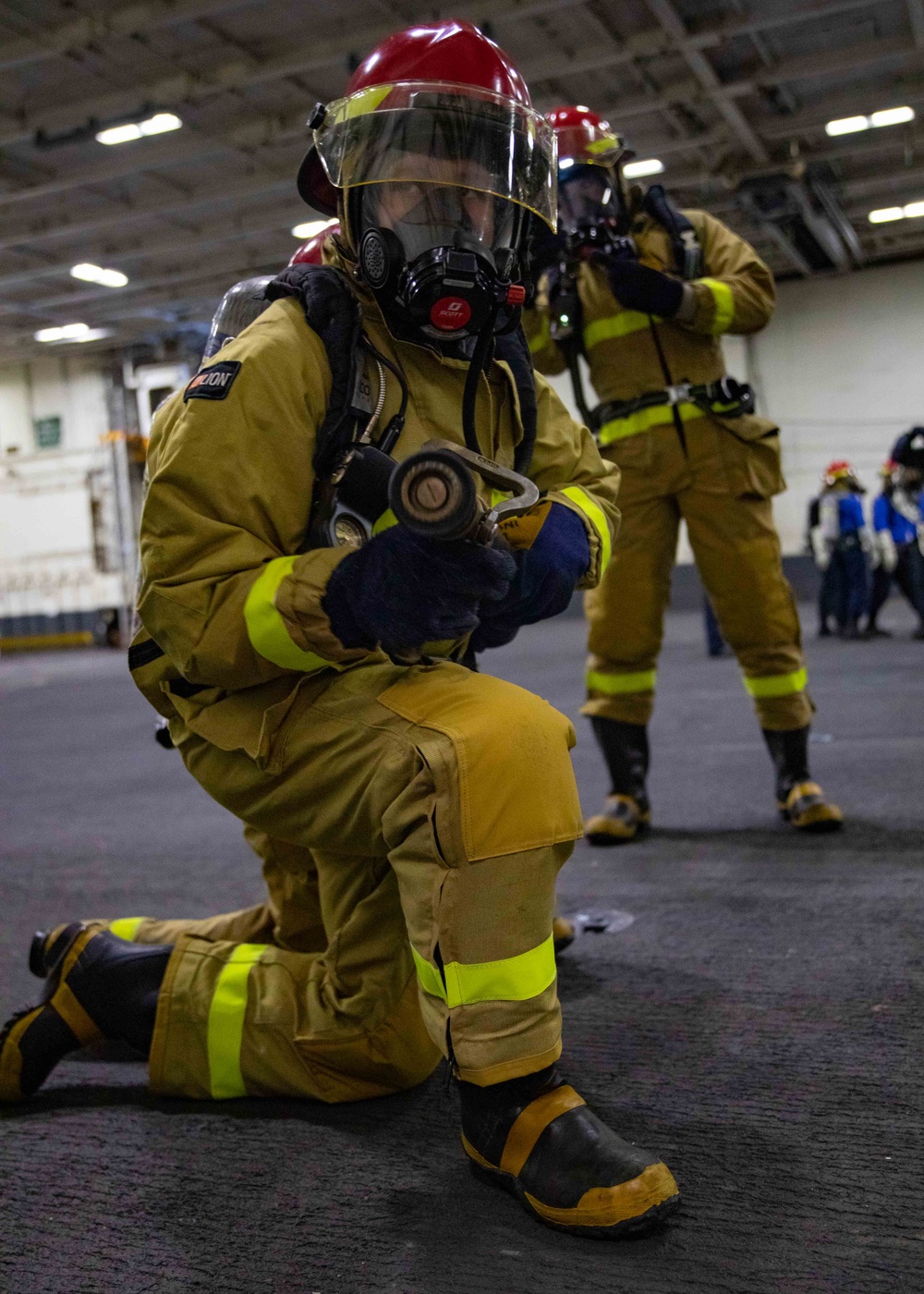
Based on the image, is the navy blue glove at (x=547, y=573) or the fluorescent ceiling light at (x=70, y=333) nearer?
the navy blue glove at (x=547, y=573)

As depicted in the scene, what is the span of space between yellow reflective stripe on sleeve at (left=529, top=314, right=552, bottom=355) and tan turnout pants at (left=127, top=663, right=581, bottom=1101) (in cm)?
177

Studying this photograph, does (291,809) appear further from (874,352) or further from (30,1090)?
(874,352)

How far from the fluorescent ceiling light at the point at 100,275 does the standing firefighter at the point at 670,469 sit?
13.3 m

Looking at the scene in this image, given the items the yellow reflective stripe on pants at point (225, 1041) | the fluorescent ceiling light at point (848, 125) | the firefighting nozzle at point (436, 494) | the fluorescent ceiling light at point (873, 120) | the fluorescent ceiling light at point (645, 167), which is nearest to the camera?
the firefighting nozzle at point (436, 494)

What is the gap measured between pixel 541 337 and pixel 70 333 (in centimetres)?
1695

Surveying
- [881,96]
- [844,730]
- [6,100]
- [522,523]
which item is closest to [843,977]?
[522,523]

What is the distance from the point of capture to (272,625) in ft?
4.32

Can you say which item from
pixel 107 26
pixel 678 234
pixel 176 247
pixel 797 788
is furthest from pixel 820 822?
pixel 176 247

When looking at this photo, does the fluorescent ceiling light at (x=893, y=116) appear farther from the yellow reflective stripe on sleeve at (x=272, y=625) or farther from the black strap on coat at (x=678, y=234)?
the yellow reflective stripe on sleeve at (x=272, y=625)

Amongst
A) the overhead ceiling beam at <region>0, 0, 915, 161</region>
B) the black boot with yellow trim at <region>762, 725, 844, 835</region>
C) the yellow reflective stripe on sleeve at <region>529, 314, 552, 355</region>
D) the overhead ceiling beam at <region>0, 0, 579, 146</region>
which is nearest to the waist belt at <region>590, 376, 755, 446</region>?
the yellow reflective stripe on sleeve at <region>529, 314, 552, 355</region>

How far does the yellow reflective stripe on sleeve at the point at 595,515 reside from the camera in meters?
1.73

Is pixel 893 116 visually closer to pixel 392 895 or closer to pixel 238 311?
pixel 238 311

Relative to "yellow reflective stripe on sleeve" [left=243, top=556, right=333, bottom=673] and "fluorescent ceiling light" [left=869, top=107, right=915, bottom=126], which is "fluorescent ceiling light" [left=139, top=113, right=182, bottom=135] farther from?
"yellow reflective stripe on sleeve" [left=243, top=556, right=333, bottom=673]

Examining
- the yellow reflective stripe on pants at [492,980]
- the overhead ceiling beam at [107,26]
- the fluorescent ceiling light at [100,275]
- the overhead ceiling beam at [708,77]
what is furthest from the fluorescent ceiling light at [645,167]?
the yellow reflective stripe on pants at [492,980]
